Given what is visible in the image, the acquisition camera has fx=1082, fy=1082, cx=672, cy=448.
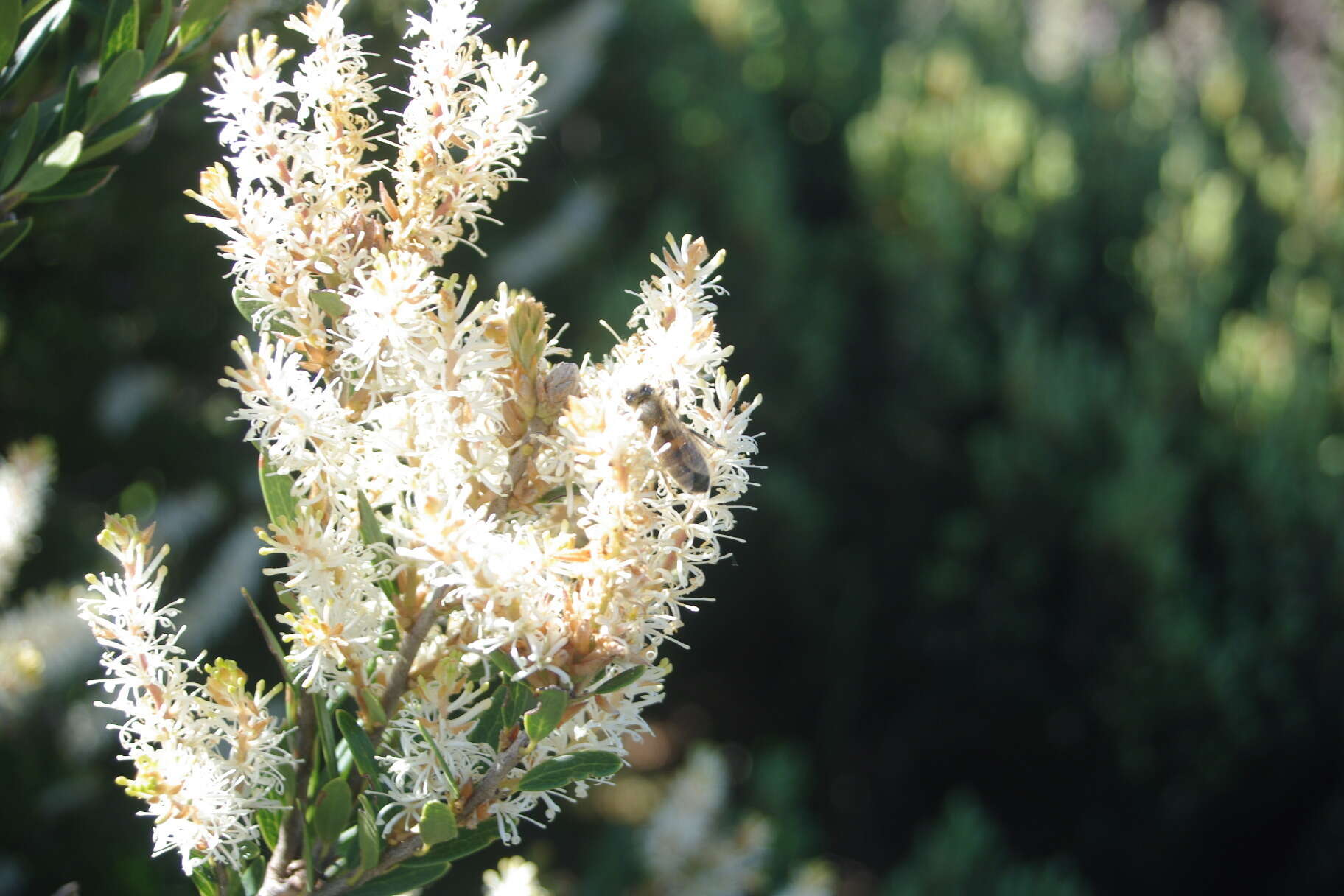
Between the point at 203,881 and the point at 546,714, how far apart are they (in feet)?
0.68

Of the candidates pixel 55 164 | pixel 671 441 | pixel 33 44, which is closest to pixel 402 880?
pixel 671 441

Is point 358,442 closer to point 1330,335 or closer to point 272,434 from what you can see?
point 272,434

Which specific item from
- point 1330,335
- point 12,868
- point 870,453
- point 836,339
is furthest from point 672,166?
point 12,868

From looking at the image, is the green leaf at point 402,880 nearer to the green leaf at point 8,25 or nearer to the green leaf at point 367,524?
the green leaf at point 367,524

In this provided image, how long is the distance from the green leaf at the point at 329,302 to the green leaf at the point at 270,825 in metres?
0.26

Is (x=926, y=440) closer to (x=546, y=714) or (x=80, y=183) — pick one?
(x=80, y=183)

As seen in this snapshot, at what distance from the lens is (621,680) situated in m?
0.50

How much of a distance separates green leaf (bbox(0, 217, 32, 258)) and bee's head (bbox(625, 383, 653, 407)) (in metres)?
0.41

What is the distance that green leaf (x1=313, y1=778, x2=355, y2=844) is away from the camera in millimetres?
508

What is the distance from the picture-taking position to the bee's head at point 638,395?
1.62 feet

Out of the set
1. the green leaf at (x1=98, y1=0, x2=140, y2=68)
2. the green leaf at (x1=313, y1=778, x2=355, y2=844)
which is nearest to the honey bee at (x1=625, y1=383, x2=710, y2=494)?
the green leaf at (x1=313, y1=778, x2=355, y2=844)

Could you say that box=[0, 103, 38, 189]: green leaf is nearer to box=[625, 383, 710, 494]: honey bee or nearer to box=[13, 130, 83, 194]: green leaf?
box=[13, 130, 83, 194]: green leaf

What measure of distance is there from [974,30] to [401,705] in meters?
4.94

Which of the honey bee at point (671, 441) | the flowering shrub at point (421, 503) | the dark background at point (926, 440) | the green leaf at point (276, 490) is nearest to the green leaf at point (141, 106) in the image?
the flowering shrub at point (421, 503)
